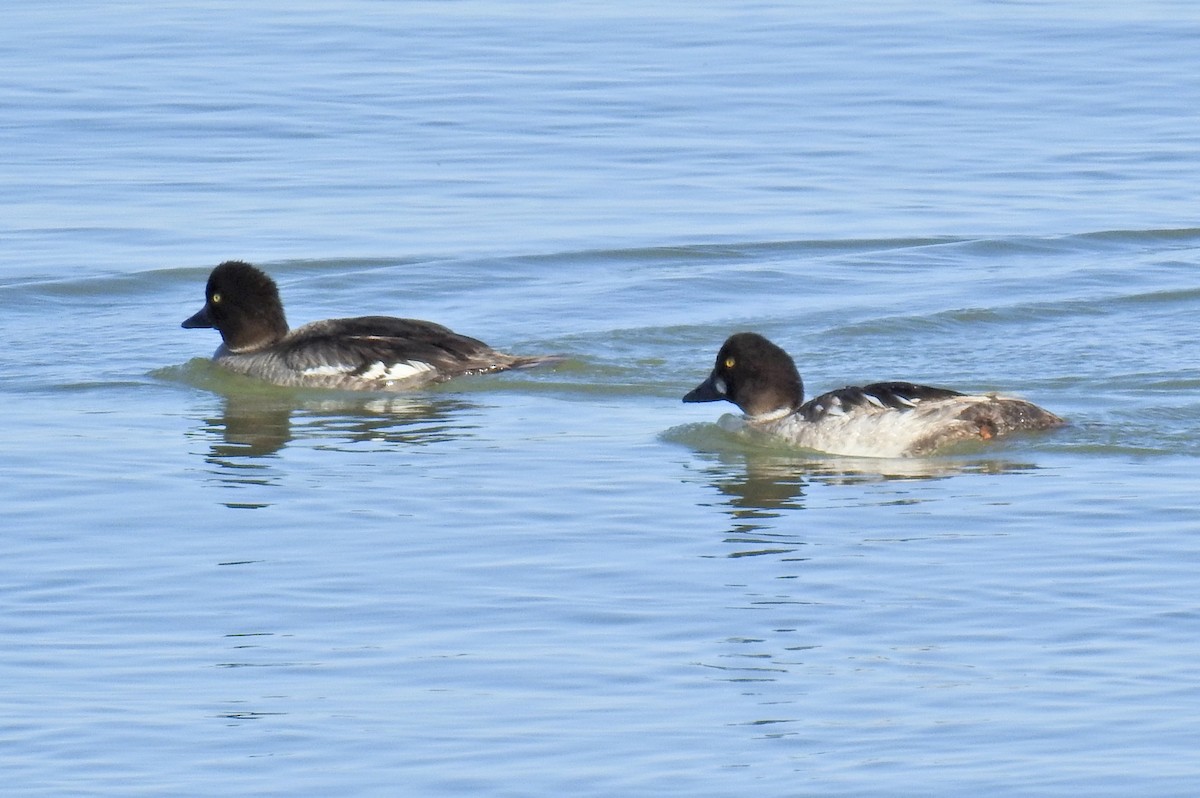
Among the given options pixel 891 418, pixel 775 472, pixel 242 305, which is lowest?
pixel 775 472

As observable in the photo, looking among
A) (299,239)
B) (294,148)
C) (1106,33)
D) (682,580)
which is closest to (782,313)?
(299,239)

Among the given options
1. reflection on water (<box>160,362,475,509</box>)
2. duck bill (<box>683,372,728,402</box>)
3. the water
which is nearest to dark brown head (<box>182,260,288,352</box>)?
reflection on water (<box>160,362,475,509</box>)

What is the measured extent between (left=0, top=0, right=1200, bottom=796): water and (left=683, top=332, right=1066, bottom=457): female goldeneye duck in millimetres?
171

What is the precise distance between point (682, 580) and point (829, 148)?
49.1ft

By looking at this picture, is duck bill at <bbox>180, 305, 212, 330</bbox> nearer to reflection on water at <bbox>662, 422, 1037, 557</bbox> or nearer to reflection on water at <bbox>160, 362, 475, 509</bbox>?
reflection on water at <bbox>160, 362, 475, 509</bbox>

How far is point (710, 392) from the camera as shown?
14820mm

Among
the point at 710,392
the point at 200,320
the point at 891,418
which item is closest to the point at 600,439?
the point at 710,392

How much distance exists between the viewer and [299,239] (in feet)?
70.5

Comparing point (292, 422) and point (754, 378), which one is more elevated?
point (754, 378)

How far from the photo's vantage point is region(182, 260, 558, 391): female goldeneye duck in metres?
16.3

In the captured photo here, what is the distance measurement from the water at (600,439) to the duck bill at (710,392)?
0.70 ft

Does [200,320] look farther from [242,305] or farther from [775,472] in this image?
[775,472]

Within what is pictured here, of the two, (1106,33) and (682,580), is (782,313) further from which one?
(1106,33)

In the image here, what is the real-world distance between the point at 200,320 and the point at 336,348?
150 cm
